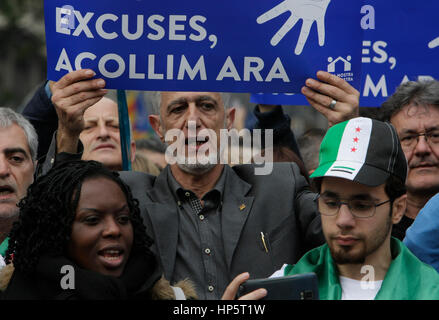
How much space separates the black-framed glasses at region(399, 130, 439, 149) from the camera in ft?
17.8

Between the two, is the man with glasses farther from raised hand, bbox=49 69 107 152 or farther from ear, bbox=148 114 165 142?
raised hand, bbox=49 69 107 152

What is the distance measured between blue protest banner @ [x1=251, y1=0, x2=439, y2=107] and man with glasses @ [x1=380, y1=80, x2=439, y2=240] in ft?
0.92

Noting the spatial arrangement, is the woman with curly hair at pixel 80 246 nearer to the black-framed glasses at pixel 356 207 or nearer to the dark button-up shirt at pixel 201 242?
the dark button-up shirt at pixel 201 242

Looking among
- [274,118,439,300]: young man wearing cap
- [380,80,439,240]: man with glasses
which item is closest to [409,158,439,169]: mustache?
[380,80,439,240]: man with glasses

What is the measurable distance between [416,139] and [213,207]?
126cm

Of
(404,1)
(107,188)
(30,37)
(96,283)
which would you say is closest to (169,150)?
(107,188)

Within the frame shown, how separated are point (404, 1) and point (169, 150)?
1.82 m

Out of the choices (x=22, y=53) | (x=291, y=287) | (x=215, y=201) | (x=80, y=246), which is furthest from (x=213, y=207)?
(x=22, y=53)

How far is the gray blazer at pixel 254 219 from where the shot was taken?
193 inches

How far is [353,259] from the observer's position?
4109 millimetres

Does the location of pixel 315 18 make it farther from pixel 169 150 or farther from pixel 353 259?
pixel 353 259

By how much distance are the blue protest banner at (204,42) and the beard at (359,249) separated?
111 centimetres

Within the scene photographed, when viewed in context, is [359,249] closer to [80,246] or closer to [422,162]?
[80,246]

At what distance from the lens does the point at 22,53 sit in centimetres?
2356
